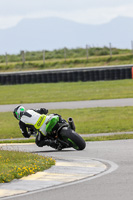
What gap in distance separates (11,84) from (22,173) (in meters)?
28.2

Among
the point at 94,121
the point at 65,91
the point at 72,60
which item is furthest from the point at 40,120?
the point at 72,60

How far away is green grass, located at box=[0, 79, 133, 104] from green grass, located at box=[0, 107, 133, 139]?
5.75 meters

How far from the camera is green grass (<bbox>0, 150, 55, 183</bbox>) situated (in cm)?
980

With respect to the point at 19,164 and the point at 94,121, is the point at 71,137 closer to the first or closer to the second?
the point at 19,164

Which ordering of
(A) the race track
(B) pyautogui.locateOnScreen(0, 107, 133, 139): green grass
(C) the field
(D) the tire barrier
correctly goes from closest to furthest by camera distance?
(A) the race track → (B) pyautogui.locateOnScreen(0, 107, 133, 139): green grass → (D) the tire barrier → (C) the field

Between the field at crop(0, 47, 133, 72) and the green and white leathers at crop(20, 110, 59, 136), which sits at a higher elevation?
the green and white leathers at crop(20, 110, 59, 136)

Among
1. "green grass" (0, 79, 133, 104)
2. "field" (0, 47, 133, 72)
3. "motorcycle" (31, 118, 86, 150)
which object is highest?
"motorcycle" (31, 118, 86, 150)

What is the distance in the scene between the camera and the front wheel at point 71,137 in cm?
1294

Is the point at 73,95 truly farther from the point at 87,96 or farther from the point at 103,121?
the point at 103,121

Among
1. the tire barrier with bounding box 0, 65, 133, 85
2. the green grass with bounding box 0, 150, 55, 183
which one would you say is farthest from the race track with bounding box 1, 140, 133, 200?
the tire barrier with bounding box 0, 65, 133, 85

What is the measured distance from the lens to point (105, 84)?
34.8 meters

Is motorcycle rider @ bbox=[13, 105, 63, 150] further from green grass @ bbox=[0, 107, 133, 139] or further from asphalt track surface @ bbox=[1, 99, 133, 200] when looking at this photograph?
green grass @ bbox=[0, 107, 133, 139]

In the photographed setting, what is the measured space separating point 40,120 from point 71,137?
3.05 feet

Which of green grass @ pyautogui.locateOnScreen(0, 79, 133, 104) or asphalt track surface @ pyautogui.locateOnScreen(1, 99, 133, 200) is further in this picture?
green grass @ pyautogui.locateOnScreen(0, 79, 133, 104)
